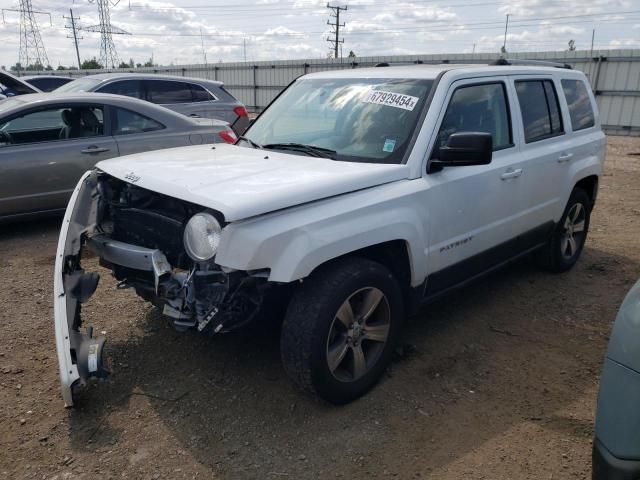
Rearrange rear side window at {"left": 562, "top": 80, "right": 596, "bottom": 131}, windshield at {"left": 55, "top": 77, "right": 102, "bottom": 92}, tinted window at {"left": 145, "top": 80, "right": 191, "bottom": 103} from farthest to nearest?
tinted window at {"left": 145, "top": 80, "right": 191, "bottom": 103}
windshield at {"left": 55, "top": 77, "right": 102, "bottom": 92}
rear side window at {"left": 562, "top": 80, "right": 596, "bottom": 131}

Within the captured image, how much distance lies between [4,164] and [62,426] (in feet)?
12.3

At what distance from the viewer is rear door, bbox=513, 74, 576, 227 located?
13.8 ft

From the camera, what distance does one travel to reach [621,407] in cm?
179

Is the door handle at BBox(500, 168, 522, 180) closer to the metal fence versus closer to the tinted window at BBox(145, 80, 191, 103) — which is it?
the tinted window at BBox(145, 80, 191, 103)

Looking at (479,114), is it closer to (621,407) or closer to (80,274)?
(621,407)

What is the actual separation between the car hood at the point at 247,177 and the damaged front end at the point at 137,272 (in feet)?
0.44

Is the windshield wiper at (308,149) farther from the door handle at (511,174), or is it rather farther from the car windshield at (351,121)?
the door handle at (511,174)

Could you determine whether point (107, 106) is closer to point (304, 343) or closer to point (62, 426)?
point (62, 426)

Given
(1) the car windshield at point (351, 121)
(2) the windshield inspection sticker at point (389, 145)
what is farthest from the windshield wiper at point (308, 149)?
(2) the windshield inspection sticker at point (389, 145)

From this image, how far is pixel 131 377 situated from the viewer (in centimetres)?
336

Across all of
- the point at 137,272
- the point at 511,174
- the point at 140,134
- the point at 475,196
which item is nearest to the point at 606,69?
the point at 511,174

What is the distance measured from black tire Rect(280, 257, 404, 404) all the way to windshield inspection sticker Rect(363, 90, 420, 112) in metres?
1.12

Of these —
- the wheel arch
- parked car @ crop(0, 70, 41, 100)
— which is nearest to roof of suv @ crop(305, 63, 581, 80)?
the wheel arch

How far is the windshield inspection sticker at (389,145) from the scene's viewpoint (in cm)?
333
